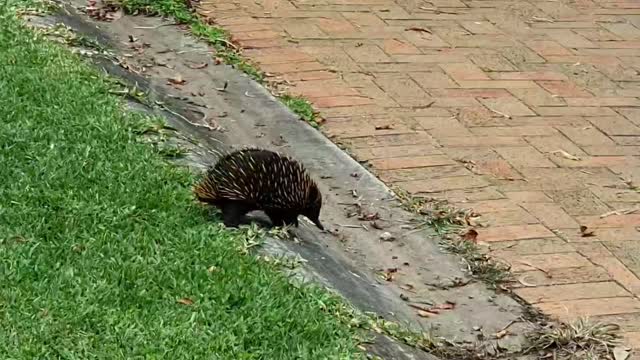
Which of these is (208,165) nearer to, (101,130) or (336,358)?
(101,130)

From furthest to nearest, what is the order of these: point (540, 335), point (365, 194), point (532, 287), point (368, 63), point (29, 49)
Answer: point (368, 63) → point (29, 49) → point (365, 194) → point (532, 287) → point (540, 335)

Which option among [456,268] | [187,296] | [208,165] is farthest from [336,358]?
[208,165]

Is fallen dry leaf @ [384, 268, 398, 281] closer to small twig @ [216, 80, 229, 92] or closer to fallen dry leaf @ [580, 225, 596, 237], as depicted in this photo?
fallen dry leaf @ [580, 225, 596, 237]

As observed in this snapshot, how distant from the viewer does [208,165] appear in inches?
225

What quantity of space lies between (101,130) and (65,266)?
146cm

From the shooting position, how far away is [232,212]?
16.9 feet

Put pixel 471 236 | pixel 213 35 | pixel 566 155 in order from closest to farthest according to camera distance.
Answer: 1. pixel 471 236
2. pixel 566 155
3. pixel 213 35

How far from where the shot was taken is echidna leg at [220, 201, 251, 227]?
511 centimetres

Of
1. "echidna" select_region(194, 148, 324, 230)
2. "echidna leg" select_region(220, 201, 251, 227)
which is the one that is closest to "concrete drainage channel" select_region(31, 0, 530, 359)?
"echidna" select_region(194, 148, 324, 230)

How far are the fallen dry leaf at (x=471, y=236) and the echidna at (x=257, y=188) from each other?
85 centimetres

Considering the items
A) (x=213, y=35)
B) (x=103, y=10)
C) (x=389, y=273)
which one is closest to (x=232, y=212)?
(x=389, y=273)

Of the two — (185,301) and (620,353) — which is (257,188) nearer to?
(185,301)

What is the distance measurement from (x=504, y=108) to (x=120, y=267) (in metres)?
3.73

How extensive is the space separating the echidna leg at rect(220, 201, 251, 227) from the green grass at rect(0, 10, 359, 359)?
3.1 inches
